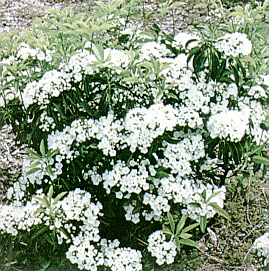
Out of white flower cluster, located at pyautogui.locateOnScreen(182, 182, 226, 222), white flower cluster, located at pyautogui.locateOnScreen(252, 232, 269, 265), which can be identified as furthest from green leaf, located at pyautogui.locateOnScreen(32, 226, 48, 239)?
white flower cluster, located at pyautogui.locateOnScreen(252, 232, 269, 265)

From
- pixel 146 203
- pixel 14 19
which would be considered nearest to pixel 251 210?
pixel 146 203

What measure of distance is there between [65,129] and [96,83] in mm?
366

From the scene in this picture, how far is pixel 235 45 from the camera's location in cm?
205

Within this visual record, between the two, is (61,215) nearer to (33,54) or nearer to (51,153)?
(51,153)

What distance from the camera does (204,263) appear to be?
8.73 ft

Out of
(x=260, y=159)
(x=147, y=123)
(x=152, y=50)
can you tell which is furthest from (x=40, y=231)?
(x=260, y=159)

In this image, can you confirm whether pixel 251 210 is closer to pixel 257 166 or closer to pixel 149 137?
pixel 257 166

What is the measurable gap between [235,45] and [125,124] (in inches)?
32.4

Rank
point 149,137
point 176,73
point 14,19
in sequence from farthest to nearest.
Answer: point 14,19 < point 176,73 < point 149,137

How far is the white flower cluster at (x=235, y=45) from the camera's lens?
205 cm

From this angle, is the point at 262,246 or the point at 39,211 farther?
the point at 262,246

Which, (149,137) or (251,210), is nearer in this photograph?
(149,137)

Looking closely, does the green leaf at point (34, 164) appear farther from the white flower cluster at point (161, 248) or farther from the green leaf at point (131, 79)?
the white flower cluster at point (161, 248)

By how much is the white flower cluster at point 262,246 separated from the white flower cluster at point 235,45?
1547 mm
